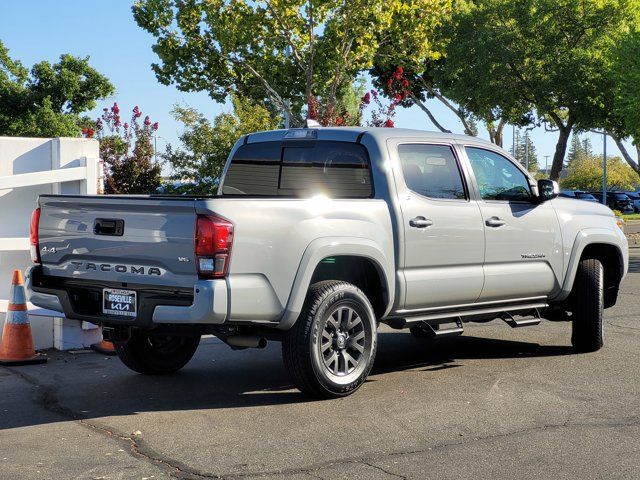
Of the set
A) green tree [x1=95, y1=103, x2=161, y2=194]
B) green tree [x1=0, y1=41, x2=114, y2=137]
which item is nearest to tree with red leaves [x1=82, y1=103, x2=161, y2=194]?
green tree [x1=95, y1=103, x2=161, y2=194]

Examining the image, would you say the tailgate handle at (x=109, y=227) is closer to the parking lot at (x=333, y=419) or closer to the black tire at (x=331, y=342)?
the parking lot at (x=333, y=419)

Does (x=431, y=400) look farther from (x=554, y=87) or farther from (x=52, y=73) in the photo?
(x=52, y=73)

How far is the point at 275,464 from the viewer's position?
5.47 metres

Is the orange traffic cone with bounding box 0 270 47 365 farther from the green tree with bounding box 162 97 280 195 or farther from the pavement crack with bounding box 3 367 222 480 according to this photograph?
the green tree with bounding box 162 97 280 195

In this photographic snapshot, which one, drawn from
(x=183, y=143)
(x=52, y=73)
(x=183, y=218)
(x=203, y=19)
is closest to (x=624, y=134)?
(x=203, y=19)

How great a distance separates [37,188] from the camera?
31.3 ft

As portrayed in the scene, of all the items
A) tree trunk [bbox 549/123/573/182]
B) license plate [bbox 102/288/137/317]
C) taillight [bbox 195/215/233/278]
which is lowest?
license plate [bbox 102/288/137/317]

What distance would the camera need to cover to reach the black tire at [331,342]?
6.85 metres

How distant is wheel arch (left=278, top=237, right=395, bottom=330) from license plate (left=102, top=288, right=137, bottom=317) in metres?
1.03

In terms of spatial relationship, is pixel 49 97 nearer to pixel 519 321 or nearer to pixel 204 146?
pixel 204 146

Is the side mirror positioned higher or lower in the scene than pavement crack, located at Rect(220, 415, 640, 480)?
higher

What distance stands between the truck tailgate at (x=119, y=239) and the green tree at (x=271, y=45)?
14464mm

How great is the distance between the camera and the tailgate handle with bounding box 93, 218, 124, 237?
671cm

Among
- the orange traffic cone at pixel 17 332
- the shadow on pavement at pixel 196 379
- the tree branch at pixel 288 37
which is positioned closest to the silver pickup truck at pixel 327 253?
the shadow on pavement at pixel 196 379
